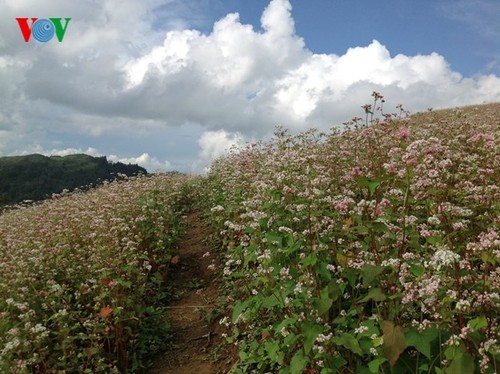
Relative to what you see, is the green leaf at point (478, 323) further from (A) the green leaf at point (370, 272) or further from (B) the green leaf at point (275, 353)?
(B) the green leaf at point (275, 353)

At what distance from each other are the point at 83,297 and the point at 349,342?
224 inches

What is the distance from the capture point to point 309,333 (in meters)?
4.37

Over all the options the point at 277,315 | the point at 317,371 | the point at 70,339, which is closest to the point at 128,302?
the point at 70,339

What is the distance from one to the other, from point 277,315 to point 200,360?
2313 mm

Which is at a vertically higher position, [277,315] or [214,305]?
[277,315]

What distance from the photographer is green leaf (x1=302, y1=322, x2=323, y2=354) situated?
429 centimetres

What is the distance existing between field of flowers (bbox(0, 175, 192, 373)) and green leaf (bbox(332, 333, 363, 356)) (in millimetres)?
4196

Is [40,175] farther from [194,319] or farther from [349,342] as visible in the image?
[349,342]

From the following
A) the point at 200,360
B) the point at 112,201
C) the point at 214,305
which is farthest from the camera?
the point at 112,201

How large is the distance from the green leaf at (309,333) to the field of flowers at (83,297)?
3802 mm

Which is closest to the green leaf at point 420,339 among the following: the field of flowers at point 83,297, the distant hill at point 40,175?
the field of flowers at point 83,297

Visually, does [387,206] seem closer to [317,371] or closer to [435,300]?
[435,300]

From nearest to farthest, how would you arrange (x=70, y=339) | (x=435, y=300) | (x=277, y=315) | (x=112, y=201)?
(x=435, y=300)
(x=277, y=315)
(x=70, y=339)
(x=112, y=201)

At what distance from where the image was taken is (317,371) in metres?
4.55
